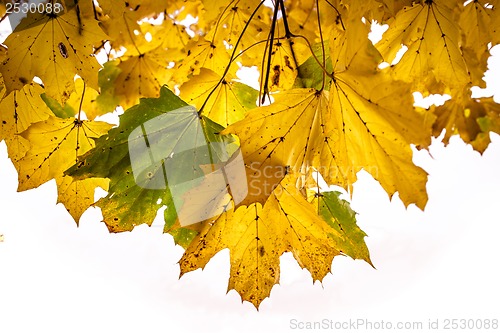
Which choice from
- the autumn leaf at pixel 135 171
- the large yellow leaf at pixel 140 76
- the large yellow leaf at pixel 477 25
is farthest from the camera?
the large yellow leaf at pixel 140 76

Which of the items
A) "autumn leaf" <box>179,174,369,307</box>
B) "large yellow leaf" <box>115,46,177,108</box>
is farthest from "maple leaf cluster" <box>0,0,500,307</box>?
"large yellow leaf" <box>115,46,177,108</box>

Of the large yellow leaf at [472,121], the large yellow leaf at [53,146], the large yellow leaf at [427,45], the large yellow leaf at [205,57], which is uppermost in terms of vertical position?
the large yellow leaf at [472,121]

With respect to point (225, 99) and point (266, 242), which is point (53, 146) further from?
point (266, 242)

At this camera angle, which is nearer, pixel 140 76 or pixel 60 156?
pixel 60 156

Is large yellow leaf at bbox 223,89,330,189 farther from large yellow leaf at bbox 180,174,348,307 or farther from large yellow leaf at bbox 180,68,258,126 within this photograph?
large yellow leaf at bbox 180,68,258,126

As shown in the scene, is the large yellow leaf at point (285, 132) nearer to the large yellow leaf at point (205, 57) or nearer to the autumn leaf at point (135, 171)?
the autumn leaf at point (135, 171)

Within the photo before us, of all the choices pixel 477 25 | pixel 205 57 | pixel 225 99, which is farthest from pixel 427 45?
pixel 205 57

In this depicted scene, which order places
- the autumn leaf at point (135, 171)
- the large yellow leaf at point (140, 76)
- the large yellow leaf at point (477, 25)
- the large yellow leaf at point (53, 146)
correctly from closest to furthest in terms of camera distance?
the autumn leaf at point (135, 171) < the large yellow leaf at point (53, 146) < the large yellow leaf at point (477, 25) < the large yellow leaf at point (140, 76)

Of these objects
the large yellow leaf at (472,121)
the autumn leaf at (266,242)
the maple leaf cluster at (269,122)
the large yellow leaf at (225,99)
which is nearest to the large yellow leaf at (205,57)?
the maple leaf cluster at (269,122)
